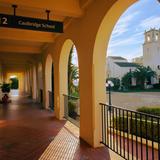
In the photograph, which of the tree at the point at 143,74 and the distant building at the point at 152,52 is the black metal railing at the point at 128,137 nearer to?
→ the tree at the point at 143,74

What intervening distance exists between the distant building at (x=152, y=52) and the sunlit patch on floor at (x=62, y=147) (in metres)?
30.4

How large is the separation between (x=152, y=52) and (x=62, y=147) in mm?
33038

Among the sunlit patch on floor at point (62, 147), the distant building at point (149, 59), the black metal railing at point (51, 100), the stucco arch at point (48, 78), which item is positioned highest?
the distant building at point (149, 59)

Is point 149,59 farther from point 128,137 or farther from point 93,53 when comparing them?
point 93,53

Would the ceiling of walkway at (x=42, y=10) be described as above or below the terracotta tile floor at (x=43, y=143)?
above

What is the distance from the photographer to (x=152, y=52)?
34.5 m

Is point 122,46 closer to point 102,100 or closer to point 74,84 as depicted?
point 74,84

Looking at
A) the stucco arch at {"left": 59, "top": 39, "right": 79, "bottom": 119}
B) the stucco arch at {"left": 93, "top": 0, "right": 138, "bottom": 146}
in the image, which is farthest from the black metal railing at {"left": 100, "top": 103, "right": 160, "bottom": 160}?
the stucco arch at {"left": 59, "top": 39, "right": 79, "bottom": 119}

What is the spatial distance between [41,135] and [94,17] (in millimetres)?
2980

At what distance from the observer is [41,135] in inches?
201

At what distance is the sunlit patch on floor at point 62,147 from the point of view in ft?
12.4

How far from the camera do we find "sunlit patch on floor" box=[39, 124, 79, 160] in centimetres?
377

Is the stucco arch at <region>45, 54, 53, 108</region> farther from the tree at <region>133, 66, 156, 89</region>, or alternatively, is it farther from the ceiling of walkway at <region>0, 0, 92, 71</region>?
the tree at <region>133, 66, 156, 89</region>

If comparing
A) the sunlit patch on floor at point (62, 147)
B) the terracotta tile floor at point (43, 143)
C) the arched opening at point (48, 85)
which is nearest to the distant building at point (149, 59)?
the arched opening at point (48, 85)
